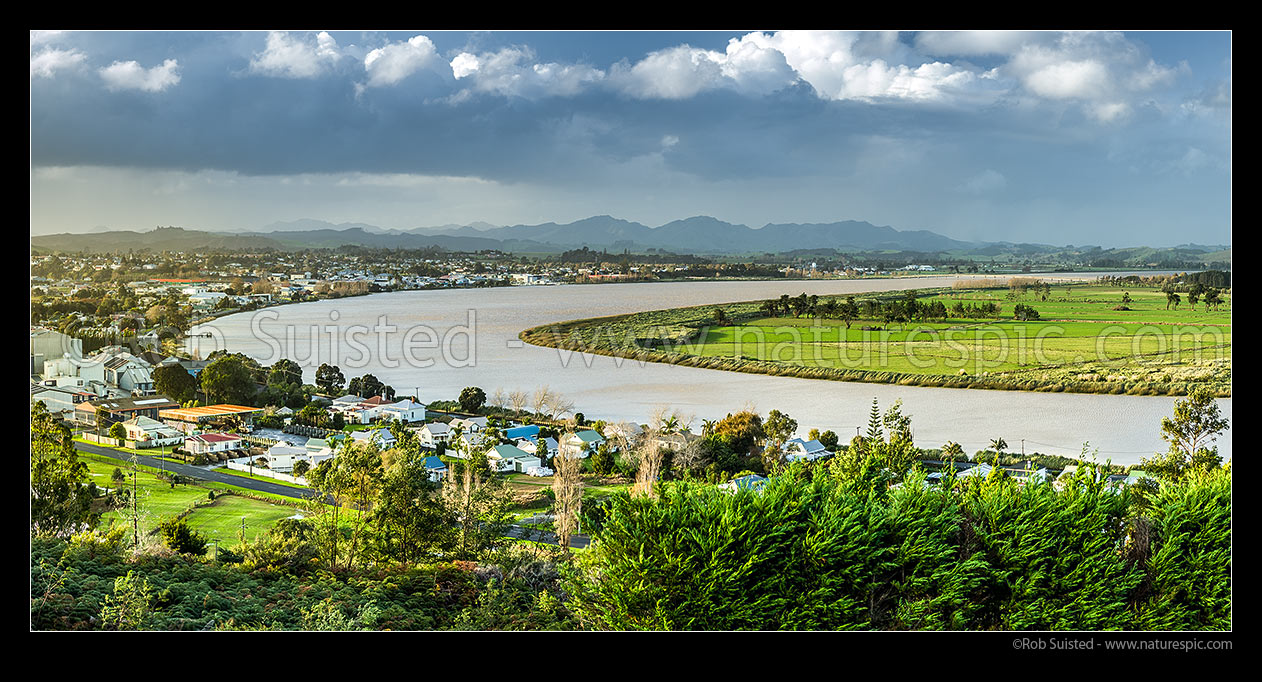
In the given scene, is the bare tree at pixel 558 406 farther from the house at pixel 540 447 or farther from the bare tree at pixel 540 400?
the house at pixel 540 447

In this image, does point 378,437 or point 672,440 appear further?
point 672,440

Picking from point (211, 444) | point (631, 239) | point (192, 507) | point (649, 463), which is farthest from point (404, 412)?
point (631, 239)

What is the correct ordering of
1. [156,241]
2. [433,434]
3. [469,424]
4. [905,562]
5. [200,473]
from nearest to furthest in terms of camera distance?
[905,562] < [200,473] < [433,434] < [156,241] < [469,424]

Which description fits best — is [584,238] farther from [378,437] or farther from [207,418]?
[207,418]

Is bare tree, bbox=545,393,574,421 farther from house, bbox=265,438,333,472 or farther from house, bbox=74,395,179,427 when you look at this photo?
house, bbox=74,395,179,427

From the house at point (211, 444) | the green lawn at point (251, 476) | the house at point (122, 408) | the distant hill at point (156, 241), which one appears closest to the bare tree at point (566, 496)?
the green lawn at point (251, 476)
